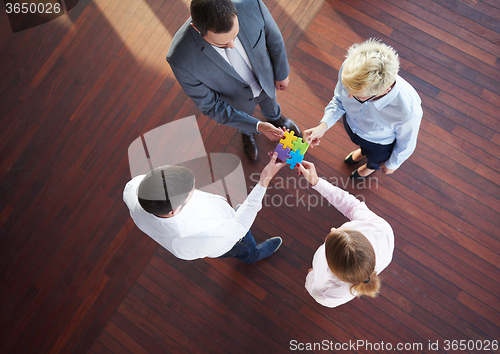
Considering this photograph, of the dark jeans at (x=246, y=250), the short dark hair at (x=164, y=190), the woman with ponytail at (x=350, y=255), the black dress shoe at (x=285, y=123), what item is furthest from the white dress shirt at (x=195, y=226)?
the black dress shoe at (x=285, y=123)

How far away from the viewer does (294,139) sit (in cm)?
206

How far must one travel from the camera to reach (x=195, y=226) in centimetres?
169

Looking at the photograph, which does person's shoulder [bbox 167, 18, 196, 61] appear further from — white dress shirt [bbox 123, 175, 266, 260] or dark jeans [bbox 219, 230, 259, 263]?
dark jeans [bbox 219, 230, 259, 263]

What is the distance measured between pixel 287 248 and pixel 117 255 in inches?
63.9

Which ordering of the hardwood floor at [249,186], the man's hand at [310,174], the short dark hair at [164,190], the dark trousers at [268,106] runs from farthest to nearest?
the hardwood floor at [249,186], the dark trousers at [268,106], the man's hand at [310,174], the short dark hair at [164,190]

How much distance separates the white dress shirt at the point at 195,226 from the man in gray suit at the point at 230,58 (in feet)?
2.17

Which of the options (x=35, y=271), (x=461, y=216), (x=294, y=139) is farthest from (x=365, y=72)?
(x=35, y=271)

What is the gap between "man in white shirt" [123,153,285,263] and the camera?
4.98 feet

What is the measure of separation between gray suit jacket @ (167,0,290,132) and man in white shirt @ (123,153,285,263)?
53cm

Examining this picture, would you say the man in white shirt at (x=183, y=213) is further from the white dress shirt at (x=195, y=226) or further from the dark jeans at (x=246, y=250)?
the dark jeans at (x=246, y=250)

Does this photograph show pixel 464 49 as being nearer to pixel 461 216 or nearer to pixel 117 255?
pixel 461 216

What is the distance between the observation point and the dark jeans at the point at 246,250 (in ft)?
7.60

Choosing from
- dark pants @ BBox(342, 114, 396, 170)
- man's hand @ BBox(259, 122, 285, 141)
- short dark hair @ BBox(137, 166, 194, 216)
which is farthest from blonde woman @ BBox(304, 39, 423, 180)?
short dark hair @ BBox(137, 166, 194, 216)

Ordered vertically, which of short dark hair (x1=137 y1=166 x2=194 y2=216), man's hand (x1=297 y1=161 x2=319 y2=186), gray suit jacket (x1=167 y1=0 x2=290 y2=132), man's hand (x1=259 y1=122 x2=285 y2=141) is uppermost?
gray suit jacket (x1=167 y1=0 x2=290 y2=132)
